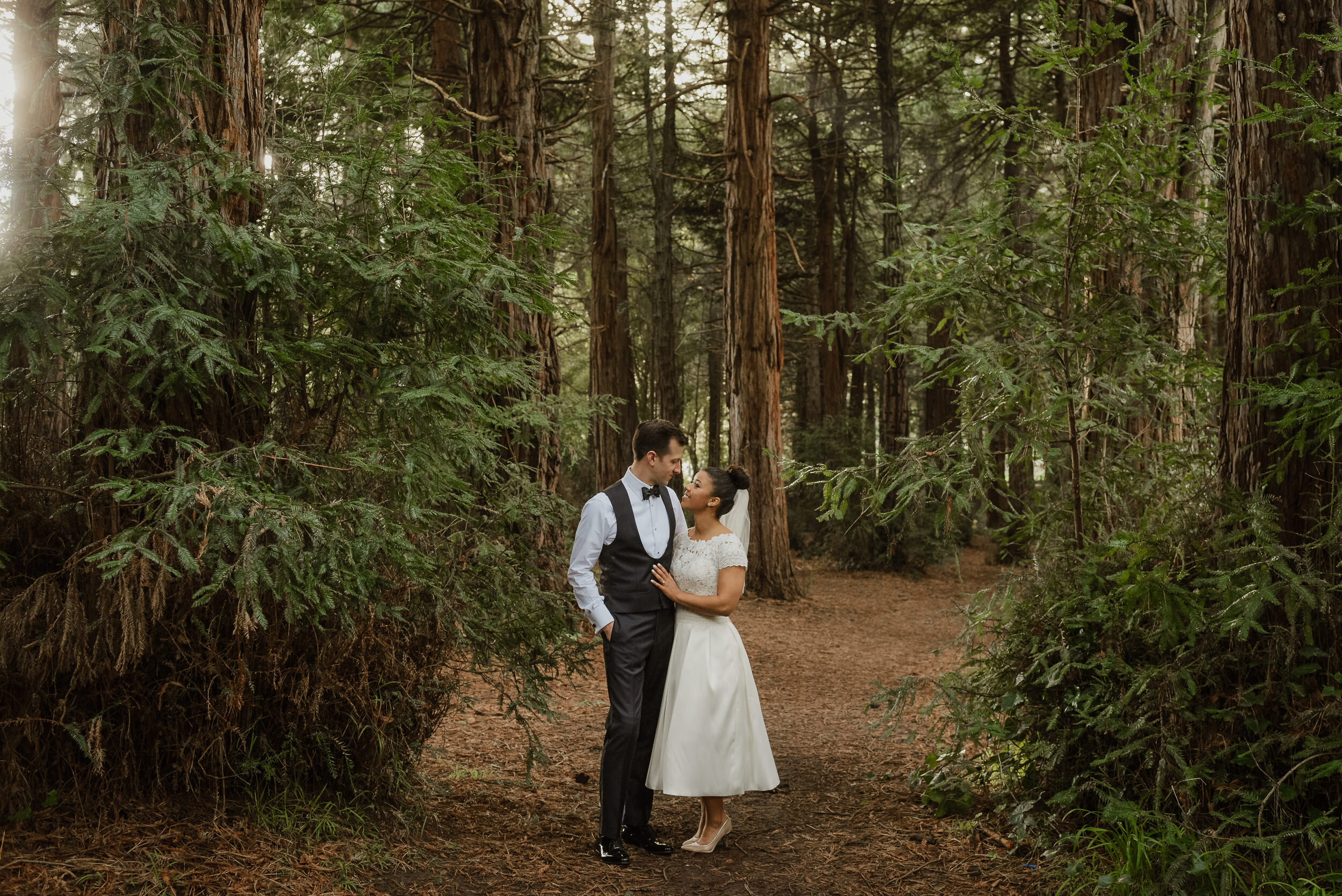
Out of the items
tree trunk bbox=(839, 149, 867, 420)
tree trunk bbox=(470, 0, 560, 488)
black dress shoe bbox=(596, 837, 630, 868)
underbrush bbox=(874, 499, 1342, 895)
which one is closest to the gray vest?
black dress shoe bbox=(596, 837, 630, 868)

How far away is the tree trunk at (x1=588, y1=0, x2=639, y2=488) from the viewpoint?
16.2m

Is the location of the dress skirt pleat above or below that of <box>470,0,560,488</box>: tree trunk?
below

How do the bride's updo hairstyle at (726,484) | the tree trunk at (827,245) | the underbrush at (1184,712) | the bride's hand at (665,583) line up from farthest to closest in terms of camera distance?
1. the tree trunk at (827,245)
2. the bride's updo hairstyle at (726,484)
3. the bride's hand at (665,583)
4. the underbrush at (1184,712)

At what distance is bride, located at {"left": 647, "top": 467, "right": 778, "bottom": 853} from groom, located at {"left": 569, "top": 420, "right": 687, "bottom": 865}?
0.27 ft

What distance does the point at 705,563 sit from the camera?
5.04 m

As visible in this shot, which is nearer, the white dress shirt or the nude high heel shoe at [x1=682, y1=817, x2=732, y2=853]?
the white dress shirt

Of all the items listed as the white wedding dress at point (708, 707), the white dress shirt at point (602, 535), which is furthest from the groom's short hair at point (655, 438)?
the white wedding dress at point (708, 707)

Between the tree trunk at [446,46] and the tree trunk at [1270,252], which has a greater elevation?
the tree trunk at [446,46]

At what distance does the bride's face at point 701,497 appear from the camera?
5090mm

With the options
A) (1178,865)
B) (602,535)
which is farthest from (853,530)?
(1178,865)

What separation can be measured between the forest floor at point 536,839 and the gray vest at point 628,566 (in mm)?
1323

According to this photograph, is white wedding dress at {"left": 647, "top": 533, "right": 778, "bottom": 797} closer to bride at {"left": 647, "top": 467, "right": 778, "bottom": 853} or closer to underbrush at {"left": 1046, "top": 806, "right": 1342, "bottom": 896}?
bride at {"left": 647, "top": 467, "right": 778, "bottom": 853}

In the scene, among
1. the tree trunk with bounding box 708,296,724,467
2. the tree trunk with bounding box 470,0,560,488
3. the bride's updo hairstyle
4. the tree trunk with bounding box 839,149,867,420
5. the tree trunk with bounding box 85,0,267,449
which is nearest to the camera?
the tree trunk with bounding box 85,0,267,449

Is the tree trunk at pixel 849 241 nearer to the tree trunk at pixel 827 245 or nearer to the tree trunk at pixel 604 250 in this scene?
the tree trunk at pixel 827 245
